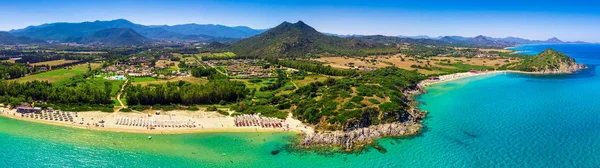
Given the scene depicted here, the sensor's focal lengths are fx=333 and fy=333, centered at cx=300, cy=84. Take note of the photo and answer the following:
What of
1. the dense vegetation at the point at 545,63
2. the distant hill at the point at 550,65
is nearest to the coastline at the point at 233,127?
the distant hill at the point at 550,65

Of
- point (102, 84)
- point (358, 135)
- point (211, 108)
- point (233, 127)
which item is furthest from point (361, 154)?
point (102, 84)

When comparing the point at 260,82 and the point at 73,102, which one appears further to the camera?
the point at 260,82

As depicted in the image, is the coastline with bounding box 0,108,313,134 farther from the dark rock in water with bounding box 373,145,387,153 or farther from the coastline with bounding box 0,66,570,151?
the dark rock in water with bounding box 373,145,387,153

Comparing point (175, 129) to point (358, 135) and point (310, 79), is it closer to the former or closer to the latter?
point (358, 135)

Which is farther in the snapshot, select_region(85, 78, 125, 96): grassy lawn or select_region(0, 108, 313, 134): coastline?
select_region(85, 78, 125, 96): grassy lawn

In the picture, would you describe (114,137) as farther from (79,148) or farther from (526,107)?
(526,107)

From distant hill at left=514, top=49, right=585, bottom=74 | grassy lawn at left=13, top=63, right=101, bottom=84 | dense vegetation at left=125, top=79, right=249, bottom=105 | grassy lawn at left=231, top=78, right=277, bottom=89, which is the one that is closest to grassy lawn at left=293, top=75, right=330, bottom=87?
grassy lawn at left=231, top=78, right=277, bottom=89

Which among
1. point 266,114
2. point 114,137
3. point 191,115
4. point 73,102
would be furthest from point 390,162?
point 73,102

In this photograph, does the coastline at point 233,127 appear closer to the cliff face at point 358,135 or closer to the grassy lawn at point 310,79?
the cliff face at point 358,135
